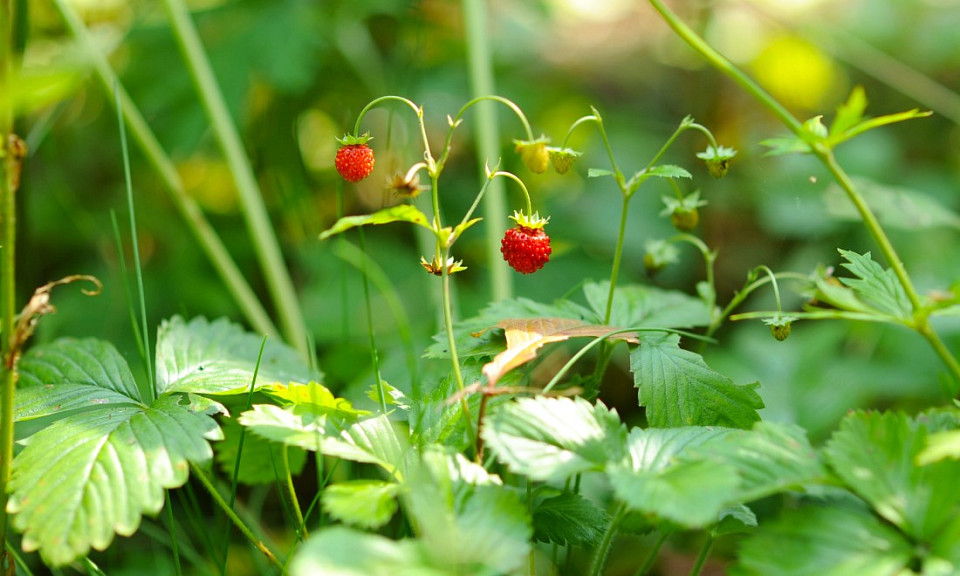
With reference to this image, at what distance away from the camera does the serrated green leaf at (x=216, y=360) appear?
0.82 meters

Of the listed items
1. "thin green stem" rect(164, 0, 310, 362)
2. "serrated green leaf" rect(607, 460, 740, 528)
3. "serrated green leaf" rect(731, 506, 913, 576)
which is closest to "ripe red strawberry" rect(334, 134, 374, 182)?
"serrated green leaf" rect(607, 460, 740, 528)

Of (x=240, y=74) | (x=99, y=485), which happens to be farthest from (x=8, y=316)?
(x=240, y=74)

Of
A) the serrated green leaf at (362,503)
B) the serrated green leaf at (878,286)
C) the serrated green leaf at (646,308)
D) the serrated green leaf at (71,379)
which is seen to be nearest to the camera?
the serrated green leaf at (362,503)

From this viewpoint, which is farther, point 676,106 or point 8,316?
point 676,106

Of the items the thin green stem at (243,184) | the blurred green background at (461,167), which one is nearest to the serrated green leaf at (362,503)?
the blurred green background at (461,167)

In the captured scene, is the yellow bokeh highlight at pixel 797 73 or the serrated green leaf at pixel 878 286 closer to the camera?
the serrated green leaf at pixel 878 286

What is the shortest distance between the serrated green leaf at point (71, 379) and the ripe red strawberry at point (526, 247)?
41 centimetres

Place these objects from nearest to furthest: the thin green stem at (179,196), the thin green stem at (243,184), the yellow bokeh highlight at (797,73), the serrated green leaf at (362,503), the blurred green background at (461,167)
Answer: the serrated green leaf at (362,503)
the thin green stem at (179,196)
the thin green stem at (243,184)
the blurred green background at (461,167)
the yellow bokeh highlight at (797,73)

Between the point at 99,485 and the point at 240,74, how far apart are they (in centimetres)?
134

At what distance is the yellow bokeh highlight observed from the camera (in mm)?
2836

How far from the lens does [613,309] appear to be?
93 cm

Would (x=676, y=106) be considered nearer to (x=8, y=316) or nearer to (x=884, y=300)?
(x=884, y=300)

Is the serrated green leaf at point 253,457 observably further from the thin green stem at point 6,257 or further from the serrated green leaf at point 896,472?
the serrated green leaf at point 896,472

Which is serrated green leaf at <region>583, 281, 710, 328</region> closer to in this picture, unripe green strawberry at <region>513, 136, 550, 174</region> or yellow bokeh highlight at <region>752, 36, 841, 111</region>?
unripe green strawberry at <region>513, 136, 550, 174</region>
